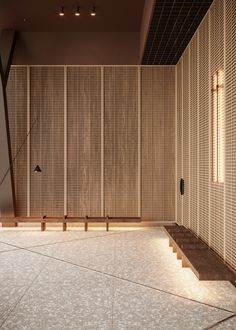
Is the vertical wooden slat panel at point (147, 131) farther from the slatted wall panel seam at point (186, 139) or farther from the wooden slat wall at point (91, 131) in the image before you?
the slatted wall panel seam at point (186, 139)

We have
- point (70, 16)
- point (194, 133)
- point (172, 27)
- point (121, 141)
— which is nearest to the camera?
point (172, 27)

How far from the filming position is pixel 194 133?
653cm

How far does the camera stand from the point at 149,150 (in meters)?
8.63

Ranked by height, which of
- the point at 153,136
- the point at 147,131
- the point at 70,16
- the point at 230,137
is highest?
the point at 70,16


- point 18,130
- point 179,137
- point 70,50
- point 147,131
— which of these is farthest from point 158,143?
point 18,130

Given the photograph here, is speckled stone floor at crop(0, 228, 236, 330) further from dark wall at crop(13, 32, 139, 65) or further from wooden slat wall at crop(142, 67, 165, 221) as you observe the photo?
dark wall at crop(13, 32, 139, 65)

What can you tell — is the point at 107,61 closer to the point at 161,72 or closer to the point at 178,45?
the point at 161,72

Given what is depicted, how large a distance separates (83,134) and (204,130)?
353 centimetres

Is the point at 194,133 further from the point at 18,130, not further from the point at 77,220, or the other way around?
the point at 18,130

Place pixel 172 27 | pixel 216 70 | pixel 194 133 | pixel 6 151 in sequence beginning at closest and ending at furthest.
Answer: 1. pixel 216 70
2. pixel 172 27
3. pixel 194 133
4. pixel 6 151

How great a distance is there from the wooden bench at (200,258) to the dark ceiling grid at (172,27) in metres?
3.28

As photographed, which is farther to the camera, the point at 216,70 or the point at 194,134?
the point at 194,134

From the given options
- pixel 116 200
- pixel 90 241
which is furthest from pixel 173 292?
pixel 116 200

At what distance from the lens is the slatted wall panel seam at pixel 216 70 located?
4824 mm
